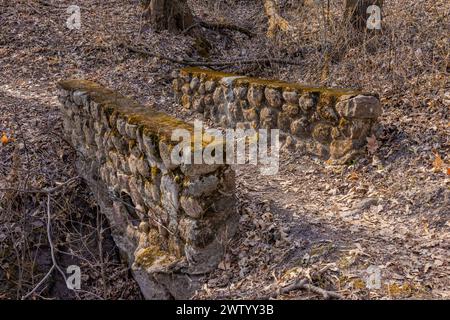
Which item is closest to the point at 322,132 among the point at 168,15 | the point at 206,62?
the point at 206,62

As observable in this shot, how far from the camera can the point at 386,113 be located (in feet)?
18.7

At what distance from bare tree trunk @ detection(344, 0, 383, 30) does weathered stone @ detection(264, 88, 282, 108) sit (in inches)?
92.7

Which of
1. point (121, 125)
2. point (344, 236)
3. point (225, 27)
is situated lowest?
point (344, 236)

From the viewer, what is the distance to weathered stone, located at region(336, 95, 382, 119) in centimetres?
504

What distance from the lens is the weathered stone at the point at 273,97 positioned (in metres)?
5.97

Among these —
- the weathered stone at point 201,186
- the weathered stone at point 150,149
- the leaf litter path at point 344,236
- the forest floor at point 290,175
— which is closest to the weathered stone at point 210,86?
the forest floor at point 290,175

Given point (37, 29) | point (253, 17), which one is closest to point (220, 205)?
point (37, 29)

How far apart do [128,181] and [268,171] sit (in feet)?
5.63

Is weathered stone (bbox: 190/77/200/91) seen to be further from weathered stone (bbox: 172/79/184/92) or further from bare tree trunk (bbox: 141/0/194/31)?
bare tree trunk (bbox: 141/0/194/31)

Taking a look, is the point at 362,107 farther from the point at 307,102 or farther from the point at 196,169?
the point at 196,169

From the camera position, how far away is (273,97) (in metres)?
6.03

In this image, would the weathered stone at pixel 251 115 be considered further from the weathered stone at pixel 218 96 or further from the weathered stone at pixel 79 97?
the weathered stone at pixel 79 97

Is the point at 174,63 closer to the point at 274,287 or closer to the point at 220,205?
the point at 220,205

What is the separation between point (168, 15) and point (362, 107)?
6.38m
